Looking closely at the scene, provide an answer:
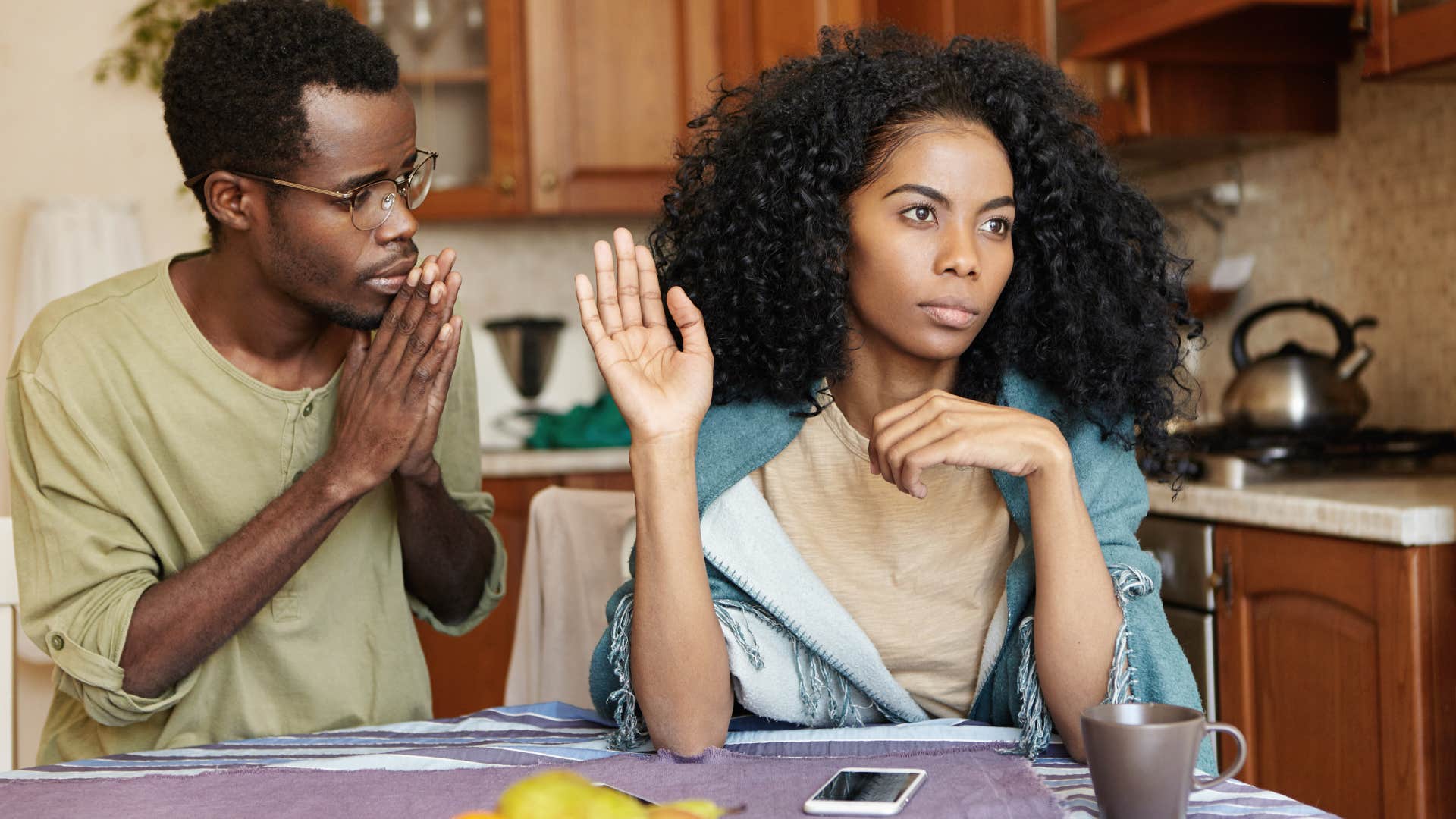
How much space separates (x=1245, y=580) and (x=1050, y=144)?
1087 mm

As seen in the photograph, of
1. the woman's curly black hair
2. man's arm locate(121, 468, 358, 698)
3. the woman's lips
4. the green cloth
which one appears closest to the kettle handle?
the woman's curly black hair

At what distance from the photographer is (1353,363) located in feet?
7.54

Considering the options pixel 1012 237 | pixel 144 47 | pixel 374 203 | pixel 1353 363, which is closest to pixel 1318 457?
pixel 1353 363

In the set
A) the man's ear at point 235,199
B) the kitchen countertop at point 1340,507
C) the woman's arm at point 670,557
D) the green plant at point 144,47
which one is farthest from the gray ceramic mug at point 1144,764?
the green plant at point 144,47

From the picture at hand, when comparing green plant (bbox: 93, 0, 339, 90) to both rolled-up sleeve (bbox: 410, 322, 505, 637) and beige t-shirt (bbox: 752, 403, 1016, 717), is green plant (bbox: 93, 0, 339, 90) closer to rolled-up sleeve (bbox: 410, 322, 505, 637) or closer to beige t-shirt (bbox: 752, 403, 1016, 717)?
rolled-up sleeve (bbox: 410, 322, 505, 637)

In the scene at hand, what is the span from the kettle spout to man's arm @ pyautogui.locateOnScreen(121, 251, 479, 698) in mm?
1584

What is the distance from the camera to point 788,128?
4.22 feet

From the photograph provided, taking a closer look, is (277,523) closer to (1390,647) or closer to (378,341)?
(378,341)

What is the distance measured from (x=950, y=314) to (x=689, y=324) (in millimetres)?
234

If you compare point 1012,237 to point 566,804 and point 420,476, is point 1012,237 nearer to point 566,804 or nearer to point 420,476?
point 420,476

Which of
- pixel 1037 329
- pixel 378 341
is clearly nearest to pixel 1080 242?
pixel 1037 329

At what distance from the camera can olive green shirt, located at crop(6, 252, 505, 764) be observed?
1285 mm

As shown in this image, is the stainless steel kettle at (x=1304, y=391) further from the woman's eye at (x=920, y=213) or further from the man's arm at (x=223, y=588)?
the man's arm at (x=223, y=588)

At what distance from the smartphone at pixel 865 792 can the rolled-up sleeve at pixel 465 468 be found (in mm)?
813
